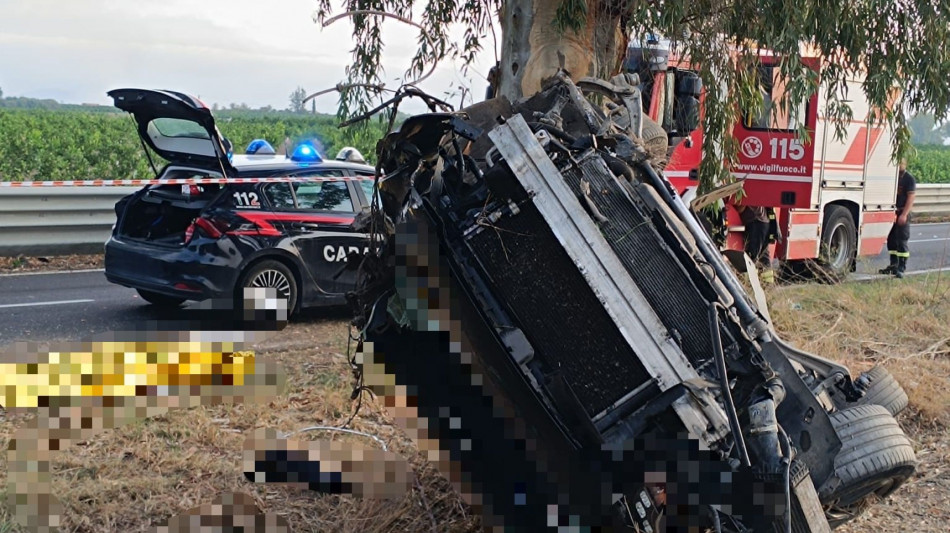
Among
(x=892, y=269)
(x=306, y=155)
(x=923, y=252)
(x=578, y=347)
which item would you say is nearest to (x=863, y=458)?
(x=578, y=347)

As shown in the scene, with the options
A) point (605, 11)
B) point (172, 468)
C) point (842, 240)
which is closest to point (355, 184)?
point (605, 11)

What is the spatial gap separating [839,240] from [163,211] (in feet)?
31.4

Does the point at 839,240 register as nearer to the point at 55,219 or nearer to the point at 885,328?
the point at 885,328

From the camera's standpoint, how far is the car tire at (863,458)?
4.08m

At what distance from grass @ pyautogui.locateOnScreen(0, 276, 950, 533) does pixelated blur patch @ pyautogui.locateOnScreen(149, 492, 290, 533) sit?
0.70m

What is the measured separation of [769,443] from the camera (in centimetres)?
349

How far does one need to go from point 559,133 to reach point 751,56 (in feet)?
12.8

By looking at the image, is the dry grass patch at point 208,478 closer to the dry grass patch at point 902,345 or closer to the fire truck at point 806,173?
the dry grass patch at point 902,345

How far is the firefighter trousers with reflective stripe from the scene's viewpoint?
14086mm

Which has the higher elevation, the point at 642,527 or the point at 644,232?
the point at 644,232

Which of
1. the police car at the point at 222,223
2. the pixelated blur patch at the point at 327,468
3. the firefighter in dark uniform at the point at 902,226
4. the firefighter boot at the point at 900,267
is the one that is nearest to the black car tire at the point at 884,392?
the pixelated blur patch at the point at 327,468

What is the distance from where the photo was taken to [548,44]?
6410mm

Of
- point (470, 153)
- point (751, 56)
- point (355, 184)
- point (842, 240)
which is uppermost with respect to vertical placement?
point (751, 56)

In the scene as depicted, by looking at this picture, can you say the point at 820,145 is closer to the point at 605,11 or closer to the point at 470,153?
the point at 605,11
